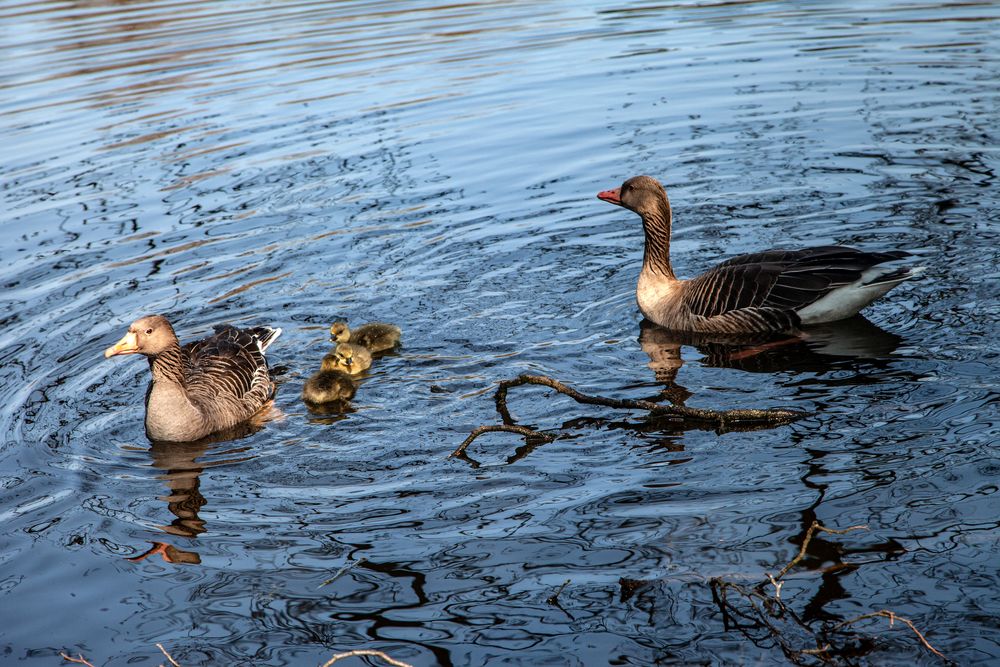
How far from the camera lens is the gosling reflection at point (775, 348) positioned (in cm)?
888

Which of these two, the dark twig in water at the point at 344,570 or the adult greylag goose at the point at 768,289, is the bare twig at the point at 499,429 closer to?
the dark twig in water at the point at 344,570

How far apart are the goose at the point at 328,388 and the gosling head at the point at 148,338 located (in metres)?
1.20

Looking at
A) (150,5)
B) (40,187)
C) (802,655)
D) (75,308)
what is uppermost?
(150,5)

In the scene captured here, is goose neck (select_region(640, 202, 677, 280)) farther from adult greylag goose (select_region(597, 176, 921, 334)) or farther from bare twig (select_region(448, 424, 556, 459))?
bare twig (select_region(448, 424, 556, 459))

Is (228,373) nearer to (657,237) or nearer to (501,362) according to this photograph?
(501,362)

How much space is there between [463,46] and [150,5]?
13521mm

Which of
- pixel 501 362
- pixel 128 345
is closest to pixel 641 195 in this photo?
pixel 501 362

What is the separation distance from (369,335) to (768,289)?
148 inches

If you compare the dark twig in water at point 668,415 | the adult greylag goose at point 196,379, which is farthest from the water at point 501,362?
the adult greylag goose at point 196,379

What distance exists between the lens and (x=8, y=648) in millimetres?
5941

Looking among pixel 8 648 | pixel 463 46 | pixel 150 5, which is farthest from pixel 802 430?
pixel 150 5

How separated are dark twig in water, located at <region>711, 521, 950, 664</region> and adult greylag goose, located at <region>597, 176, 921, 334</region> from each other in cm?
434

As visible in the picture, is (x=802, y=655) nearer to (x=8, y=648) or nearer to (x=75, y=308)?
(x=8, y=648)

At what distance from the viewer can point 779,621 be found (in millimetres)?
5316
